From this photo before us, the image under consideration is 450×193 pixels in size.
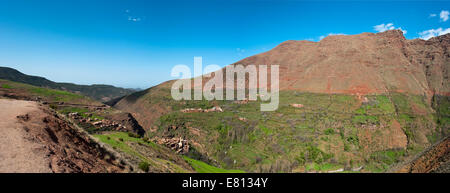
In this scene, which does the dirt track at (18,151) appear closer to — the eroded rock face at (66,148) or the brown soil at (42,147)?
the brown soil at (42,147)

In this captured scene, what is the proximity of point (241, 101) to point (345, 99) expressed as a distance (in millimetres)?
35990

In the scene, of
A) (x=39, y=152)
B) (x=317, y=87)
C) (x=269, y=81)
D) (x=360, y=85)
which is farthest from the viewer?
(x=269, y=81)

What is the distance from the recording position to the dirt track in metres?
5.73

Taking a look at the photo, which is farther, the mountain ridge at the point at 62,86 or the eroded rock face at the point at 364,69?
the mountain ridge at the point at 62,86

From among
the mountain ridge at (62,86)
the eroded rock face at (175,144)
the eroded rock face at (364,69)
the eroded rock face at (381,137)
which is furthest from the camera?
the mountain ridge at (62,86)

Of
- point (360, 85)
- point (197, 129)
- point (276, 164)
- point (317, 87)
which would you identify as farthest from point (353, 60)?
point (197, 129)

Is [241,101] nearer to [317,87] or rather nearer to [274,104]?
[274,104]

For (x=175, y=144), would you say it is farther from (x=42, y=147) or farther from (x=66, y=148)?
(x=42, y=147)

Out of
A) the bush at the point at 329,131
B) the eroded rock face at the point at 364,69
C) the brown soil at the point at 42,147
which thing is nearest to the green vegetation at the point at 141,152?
the brown soil at the point at 42,147

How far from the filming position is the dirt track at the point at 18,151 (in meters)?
5.73

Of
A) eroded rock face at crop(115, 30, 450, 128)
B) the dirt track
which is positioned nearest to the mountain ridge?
eroded rock face at crop(115, 30, 450, 128)

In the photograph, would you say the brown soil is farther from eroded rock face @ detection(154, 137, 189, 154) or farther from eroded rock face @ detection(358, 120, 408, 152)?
eroded rock face @ detection(358, 120, 408, 152)

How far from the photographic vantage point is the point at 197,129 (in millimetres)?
48906

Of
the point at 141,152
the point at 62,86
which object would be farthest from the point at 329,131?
the point at 62,86
